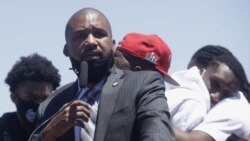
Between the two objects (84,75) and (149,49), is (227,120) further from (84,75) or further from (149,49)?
(84,75)

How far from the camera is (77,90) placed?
364 centimetres

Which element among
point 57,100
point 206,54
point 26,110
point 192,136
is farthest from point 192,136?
point 26,110

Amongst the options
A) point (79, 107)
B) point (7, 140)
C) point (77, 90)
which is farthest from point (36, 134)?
point (7, 140)

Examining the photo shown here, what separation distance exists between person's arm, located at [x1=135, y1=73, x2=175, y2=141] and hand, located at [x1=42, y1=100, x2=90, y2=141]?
1.07ft

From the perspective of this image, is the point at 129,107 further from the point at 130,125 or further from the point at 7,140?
the point at 7,140

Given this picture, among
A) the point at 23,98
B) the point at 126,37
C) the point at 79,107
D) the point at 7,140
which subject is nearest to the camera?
the point at 79,107

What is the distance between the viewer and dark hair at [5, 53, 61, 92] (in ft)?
20.0

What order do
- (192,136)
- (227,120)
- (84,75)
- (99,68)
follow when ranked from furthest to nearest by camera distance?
(227,120) < (192,136) < (99,68) < (84,75)

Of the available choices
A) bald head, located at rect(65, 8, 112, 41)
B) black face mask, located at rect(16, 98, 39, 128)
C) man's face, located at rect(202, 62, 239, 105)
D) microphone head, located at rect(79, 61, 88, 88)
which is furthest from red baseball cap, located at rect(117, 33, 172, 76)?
black face mask, located at rect(16, 98, 39, 128)

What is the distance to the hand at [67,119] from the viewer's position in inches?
117

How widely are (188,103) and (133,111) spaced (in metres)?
0.72

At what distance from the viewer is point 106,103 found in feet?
10.6

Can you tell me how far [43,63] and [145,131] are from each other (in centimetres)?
359

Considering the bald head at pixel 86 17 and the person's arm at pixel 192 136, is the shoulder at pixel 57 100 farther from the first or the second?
the person's arm at pixel 192 136
